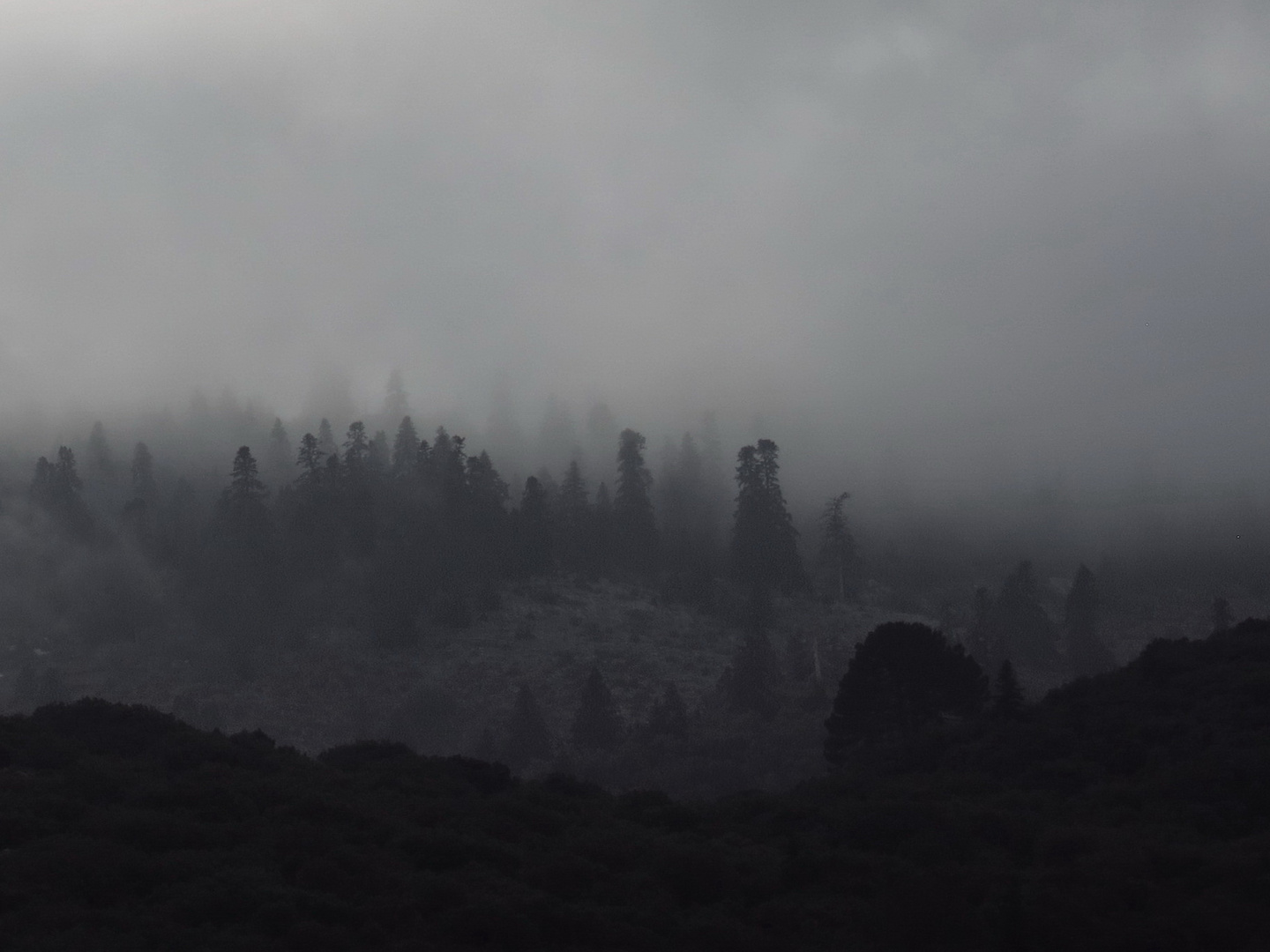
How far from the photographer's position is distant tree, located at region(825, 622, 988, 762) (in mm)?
61188

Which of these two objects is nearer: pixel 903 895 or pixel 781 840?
pixel 903 895

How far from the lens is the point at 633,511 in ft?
415

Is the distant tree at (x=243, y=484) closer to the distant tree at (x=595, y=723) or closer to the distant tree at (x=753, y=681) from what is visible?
the distant tree at (x=595, y=723)

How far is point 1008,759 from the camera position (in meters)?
49.8

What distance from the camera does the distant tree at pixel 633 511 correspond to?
409 ft

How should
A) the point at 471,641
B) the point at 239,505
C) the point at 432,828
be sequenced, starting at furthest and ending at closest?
the point at 239,505, the point at 471,641, the point at 432,828

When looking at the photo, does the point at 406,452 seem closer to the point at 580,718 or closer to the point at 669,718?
the point at 580,718

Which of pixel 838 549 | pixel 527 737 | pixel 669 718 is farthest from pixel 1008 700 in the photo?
pixel 838 549

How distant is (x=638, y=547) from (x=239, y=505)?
32.4 meters

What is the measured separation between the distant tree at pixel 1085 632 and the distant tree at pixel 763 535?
72.0ft

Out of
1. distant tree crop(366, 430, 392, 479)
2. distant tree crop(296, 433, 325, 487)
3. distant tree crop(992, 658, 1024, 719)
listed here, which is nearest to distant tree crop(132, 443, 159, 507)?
distant tree crop(296, 433, 325, 487)

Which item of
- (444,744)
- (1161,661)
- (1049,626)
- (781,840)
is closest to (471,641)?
(444,744)

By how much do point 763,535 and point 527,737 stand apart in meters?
38.5

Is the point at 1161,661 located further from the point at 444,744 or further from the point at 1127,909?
the point at 444,744
